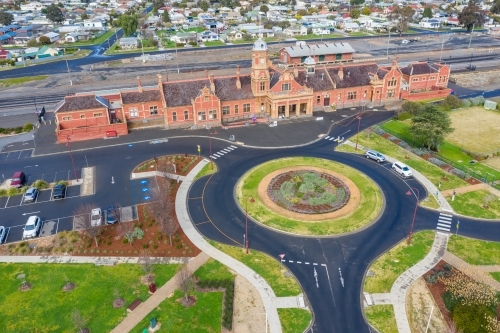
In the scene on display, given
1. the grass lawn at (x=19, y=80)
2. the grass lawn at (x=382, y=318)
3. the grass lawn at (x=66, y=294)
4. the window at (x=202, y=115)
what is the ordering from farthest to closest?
the grass lawn at (x=19, y=80), the window at (x=202, y=115), the grass lawn at (x=66, y=294), the grass lawn at (x=382, y=318)

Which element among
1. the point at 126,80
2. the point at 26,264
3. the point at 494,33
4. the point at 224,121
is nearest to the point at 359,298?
the point at 26,264

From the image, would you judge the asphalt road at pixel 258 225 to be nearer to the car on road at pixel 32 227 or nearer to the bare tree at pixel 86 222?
the car on road at pixel 32 227

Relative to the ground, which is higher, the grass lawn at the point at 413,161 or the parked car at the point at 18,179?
the parked car at the point at 18,179

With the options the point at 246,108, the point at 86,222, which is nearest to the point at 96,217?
the point at 86,222

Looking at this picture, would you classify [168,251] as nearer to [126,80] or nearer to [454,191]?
[454,191]

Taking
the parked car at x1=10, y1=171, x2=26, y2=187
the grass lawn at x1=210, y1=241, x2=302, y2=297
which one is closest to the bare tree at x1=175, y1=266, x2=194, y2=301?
the grass lawn at x1=210, y1=241, x2=302, y2=297

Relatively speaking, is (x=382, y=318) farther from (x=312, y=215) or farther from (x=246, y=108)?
(x=246, y=108)

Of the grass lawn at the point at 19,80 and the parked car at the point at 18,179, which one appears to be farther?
the grass lawn at the point at 19,80

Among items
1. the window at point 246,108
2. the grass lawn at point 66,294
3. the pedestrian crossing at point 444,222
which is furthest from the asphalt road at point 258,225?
the window at point 246,108

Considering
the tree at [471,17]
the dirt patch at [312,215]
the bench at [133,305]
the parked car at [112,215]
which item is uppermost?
the tree at [471,17]
